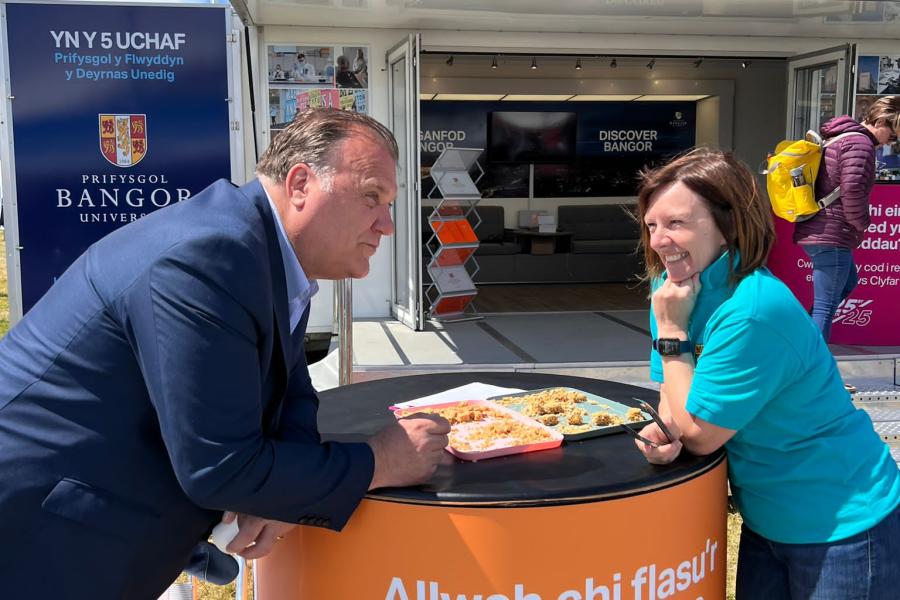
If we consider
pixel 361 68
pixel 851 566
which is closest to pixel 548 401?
pixel 851 566

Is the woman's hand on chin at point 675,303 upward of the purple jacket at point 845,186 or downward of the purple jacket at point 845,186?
downward

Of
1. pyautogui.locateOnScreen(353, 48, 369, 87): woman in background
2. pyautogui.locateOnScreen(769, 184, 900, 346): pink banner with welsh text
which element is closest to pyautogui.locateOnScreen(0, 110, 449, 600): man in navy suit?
pyautogui.locateOnScreen(769, 184, 900, 346): pink banner with welsh text

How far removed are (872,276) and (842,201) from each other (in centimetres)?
156

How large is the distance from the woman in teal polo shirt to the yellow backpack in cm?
329

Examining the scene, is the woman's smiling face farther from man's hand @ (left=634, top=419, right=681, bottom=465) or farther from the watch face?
man's hand @ (left=634, top=419, right=681, bottom=465)

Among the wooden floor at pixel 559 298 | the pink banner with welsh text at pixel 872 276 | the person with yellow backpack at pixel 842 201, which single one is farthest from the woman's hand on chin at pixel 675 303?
the wooden floor at pixel 559 298

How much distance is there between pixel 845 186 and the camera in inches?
179

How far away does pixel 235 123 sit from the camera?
502 centimetres

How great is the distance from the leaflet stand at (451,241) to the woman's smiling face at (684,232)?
575 cm

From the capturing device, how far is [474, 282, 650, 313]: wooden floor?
8.73 m

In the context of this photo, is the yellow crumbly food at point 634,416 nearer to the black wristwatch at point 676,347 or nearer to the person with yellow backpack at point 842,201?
the black wristwatch at point 676,347

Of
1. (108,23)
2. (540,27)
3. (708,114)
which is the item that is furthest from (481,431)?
(708,114)

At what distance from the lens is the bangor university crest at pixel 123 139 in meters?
4.88

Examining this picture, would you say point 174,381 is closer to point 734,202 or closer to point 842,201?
point 734,202
